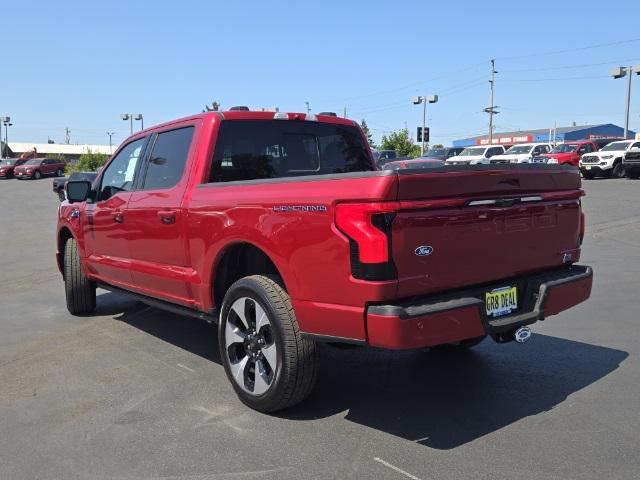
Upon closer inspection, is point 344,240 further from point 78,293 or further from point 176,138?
point 78,293

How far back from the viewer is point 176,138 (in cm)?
495

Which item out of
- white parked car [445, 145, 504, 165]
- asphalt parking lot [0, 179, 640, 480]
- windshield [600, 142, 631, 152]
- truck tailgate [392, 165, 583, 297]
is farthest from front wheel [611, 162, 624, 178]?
truck tailgate [392, 165, 583, 297]

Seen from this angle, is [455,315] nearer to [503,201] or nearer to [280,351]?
[503,201]

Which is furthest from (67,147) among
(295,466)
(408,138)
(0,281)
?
(295,466)

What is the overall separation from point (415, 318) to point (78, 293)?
186 inches

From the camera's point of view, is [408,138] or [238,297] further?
[408,138]

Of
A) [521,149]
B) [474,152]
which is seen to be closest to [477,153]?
[474,152]

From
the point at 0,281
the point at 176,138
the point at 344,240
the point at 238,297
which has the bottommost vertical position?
the point at 0,281

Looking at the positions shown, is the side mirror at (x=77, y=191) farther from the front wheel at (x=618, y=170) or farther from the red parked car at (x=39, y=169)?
the red parked car at (x=39, y=169)

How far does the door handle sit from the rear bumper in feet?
6.66

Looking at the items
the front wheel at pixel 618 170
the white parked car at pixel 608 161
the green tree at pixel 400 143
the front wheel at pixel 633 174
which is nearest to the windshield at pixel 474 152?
the white parked car at pixel 608 161

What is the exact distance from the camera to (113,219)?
5523mm

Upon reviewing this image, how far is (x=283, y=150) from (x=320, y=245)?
6.38 feet

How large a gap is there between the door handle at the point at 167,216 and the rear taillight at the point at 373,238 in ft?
6.21
